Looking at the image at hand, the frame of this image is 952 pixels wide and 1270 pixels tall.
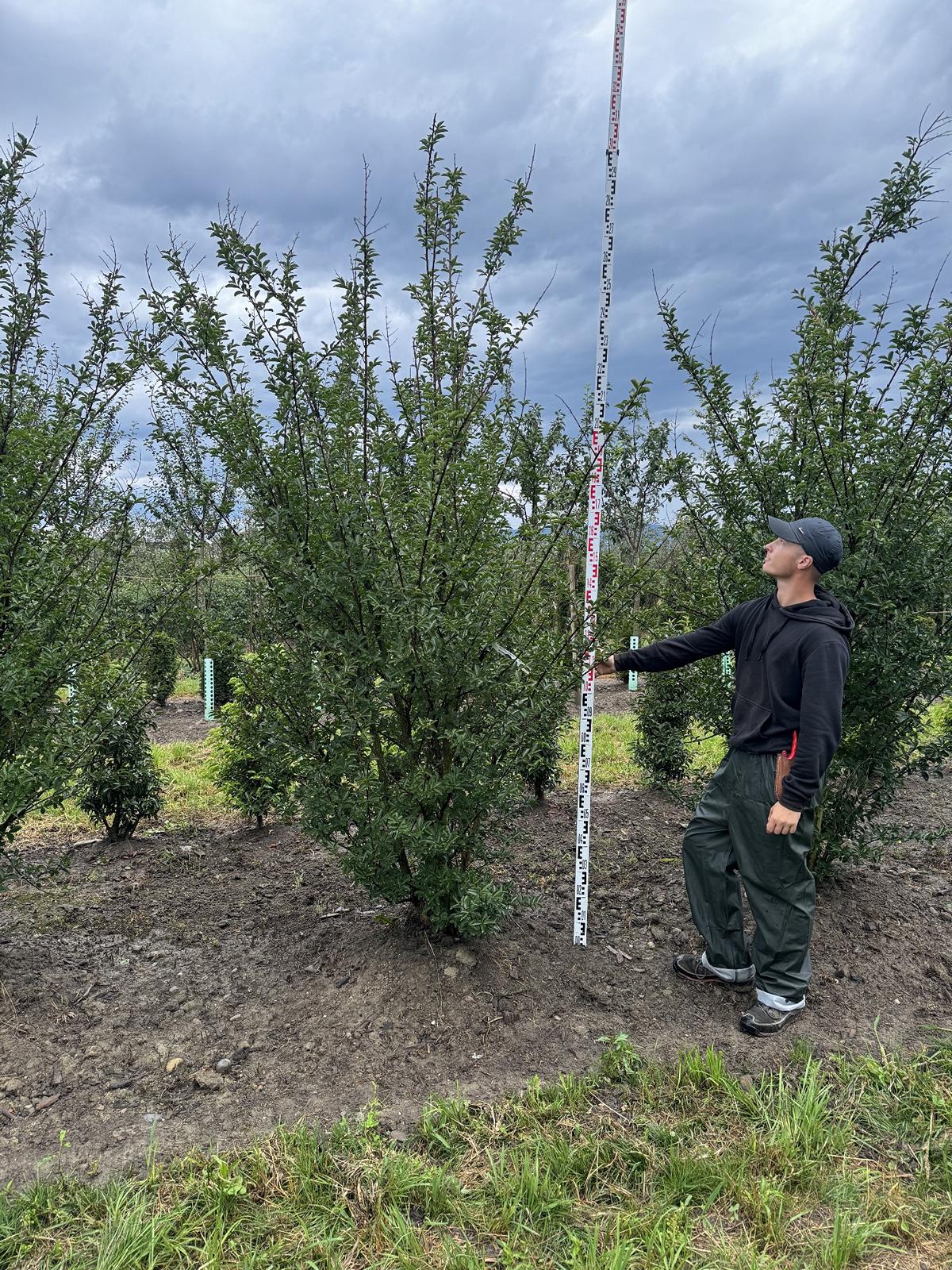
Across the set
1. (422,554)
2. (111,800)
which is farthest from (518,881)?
(111,800)

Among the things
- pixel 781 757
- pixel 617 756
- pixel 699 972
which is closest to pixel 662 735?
pixel 617 756

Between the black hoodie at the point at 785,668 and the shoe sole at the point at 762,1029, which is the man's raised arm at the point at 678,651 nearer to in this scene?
the black hoodie at the point at 785,668

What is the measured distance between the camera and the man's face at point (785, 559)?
3213 millimetres

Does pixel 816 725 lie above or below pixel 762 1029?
above

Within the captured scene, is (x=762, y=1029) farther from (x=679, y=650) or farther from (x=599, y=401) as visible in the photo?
(x=599, y=401)

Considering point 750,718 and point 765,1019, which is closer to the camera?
point 765,1019

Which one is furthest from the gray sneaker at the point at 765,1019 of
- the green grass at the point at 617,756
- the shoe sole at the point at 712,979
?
the green grass at the point at 617,756

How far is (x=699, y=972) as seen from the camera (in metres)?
3.64

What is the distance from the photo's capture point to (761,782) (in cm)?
324

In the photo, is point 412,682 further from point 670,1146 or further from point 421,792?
point 670,1146

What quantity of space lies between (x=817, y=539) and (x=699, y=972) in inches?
80.3

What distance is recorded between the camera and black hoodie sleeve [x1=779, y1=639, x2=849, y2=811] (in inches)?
118

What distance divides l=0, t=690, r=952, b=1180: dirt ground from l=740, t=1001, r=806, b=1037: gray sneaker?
0.18 feet

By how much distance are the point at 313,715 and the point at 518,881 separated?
2.13 m
